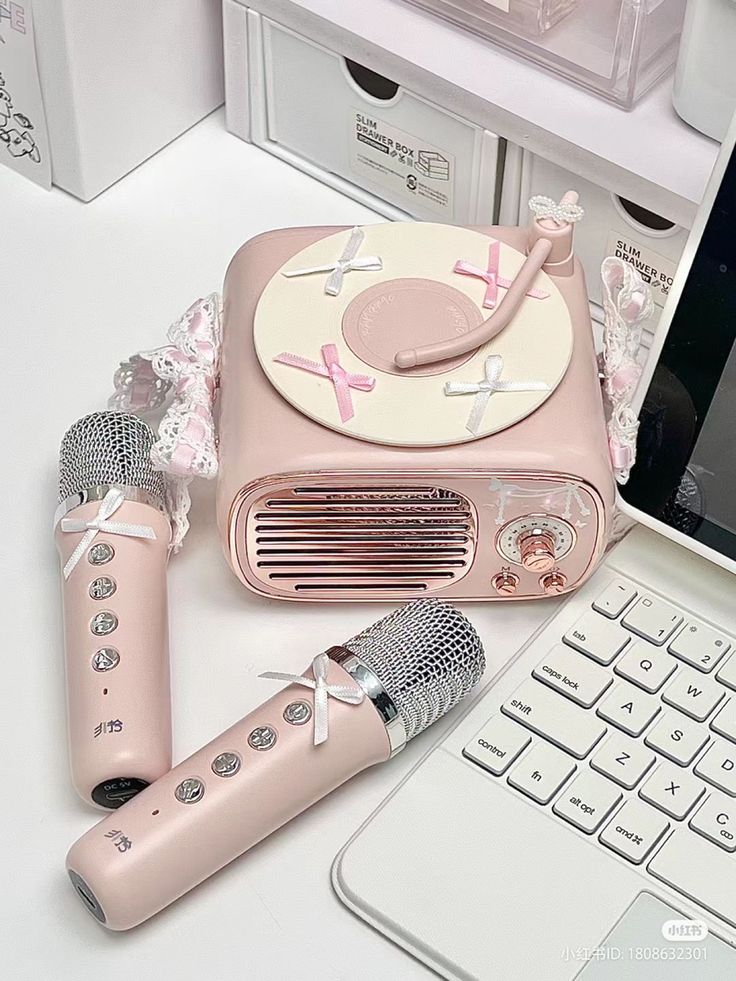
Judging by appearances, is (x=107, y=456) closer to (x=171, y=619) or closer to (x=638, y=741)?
(x=171, y=619)

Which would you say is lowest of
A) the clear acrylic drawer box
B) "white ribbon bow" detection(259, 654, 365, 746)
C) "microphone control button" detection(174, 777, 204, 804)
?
"microphone control button" detection(174, 777, 204, 804)

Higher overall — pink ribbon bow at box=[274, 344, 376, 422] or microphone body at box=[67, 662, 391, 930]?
pink ribbon bow at box=[274, 344, 376, 422]

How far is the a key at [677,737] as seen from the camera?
59cm

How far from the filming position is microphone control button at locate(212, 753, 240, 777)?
1.84 feet

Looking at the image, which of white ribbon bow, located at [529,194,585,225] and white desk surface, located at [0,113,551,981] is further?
white ribbon bow, located at [529,194,585,225]

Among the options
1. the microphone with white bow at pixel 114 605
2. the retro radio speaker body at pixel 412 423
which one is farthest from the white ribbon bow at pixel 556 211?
the microphone with white bow at pixel 114 605

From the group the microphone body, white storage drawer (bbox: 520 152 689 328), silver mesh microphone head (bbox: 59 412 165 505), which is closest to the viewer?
the microphone body

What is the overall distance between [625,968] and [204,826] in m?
0.17

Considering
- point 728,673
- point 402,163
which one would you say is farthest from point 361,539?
point 402,163

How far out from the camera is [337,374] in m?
0.62

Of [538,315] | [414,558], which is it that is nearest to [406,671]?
[414,558]

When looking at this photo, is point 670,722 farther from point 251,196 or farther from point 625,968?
point 251,196

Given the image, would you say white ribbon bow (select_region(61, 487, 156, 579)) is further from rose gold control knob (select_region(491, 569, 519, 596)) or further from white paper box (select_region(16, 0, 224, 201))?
white paper box (select_region(16, 0, 224, 201))

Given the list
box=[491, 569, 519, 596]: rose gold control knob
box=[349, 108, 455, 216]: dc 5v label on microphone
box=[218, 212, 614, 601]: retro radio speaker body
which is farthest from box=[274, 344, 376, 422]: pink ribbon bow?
box=[349, 108, 455, 216]: dc 5v label on microphone
